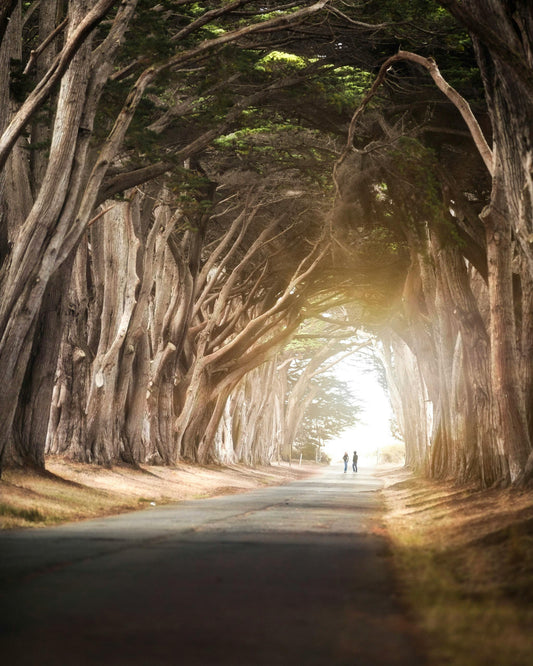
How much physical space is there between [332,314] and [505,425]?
2733 cm

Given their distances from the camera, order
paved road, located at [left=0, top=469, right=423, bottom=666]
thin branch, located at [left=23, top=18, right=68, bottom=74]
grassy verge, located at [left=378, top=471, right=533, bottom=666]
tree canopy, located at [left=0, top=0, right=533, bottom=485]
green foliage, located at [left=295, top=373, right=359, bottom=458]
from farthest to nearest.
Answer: green foliage, located at [left=295, top=373, right=359, bottom=458] < thin branch, located at [left=23, top=18, right=68, bottom=74] < tree canopy, located at [left=0, top=0, right=533, bottom=485] < grassy verge, located at [left=378, top=471, right=533, bottom=666] < paved road, located at [left=0, top=469, right=423, bottom=666]

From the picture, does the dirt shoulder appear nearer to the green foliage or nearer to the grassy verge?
the grassy verge

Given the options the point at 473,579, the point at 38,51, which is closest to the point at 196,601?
the point at 473,579

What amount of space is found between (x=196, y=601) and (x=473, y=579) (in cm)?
182

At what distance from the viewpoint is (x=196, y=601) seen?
442cm

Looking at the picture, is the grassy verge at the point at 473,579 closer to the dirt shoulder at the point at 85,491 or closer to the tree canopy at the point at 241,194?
the tree canopy at the point at 241,194

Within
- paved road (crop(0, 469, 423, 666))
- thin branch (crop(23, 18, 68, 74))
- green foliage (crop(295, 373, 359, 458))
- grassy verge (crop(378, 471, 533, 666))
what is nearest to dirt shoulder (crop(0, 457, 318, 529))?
paved road (crop(0, 469, 423, 666))

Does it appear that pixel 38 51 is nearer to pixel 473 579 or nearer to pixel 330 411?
pixel 473 579

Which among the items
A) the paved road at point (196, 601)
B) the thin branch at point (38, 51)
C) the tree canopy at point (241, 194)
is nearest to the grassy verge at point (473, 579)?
the paved road at point (196, 601)

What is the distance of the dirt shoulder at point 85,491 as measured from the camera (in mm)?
9867

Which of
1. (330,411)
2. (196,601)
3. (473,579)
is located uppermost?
(330,411)

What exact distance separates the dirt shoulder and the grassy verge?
160 inches

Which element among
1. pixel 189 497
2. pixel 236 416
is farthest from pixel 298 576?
pixel 236 416

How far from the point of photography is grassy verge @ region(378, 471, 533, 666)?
11.4ft
